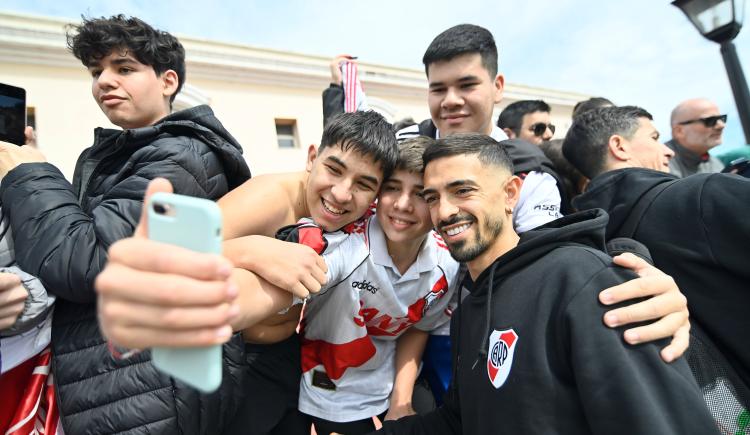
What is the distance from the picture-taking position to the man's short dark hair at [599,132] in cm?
235

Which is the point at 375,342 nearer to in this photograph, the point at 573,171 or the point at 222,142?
the point at 222,142

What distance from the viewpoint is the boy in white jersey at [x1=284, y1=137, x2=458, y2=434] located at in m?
1.87

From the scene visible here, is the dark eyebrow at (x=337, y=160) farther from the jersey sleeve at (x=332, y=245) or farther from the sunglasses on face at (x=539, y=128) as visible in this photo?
the sunglasses on face at (x=539, y=128)

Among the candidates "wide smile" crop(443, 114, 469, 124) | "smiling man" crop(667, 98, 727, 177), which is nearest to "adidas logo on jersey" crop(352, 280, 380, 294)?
"wide smile" crop(443, 114, 469, 124)

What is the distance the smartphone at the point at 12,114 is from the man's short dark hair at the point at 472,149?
1735 mm

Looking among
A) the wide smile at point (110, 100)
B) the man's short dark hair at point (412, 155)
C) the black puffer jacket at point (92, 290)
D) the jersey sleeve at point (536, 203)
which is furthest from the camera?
the jersey sleeve at point (536, 203)

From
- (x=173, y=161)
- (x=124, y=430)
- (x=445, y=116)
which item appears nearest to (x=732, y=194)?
(x=445, y=116)

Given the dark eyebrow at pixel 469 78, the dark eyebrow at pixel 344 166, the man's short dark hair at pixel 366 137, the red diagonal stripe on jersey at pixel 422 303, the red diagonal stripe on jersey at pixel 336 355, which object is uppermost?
the dark eyebrow at pixel 469 78

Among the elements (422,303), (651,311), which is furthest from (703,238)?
(422,303)

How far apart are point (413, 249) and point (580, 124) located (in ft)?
4.96

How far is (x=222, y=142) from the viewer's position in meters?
1.65

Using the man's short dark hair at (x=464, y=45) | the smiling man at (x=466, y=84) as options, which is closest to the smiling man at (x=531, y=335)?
the smiling man at (x=466, y=84)

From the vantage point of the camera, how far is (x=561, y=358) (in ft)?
3.83

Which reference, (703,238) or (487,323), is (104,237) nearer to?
(487,323)
